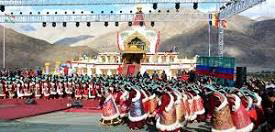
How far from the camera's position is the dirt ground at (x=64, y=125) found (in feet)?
49.0

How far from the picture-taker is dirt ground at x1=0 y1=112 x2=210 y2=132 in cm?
1492

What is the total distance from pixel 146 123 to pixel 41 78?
11432 millimetres

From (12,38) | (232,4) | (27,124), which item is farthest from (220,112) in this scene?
(12,38)

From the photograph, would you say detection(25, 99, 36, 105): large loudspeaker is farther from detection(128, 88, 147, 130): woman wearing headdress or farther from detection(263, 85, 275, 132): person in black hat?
detection(263, 85, 275, 132): person in black hat

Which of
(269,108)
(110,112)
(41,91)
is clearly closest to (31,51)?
(41,91)

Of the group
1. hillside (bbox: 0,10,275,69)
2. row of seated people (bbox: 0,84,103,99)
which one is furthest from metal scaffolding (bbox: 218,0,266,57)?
hillside (bbox: 0,10,275,69)

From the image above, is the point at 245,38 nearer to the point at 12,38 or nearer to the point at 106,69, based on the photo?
the point at 12,38

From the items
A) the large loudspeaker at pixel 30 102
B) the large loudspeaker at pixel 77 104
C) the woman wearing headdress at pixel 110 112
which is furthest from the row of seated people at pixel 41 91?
the woman wearing headdress at pixel 110 112

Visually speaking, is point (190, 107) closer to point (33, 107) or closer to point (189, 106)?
point (189, 106)

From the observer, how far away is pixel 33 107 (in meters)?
22.0

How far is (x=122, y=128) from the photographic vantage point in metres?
15.4

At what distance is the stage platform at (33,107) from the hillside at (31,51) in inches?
2613

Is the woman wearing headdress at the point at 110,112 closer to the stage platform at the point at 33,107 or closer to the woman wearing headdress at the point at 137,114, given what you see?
the woman wearing headdress at the point at 137,114

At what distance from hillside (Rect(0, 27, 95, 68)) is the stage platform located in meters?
66.4
